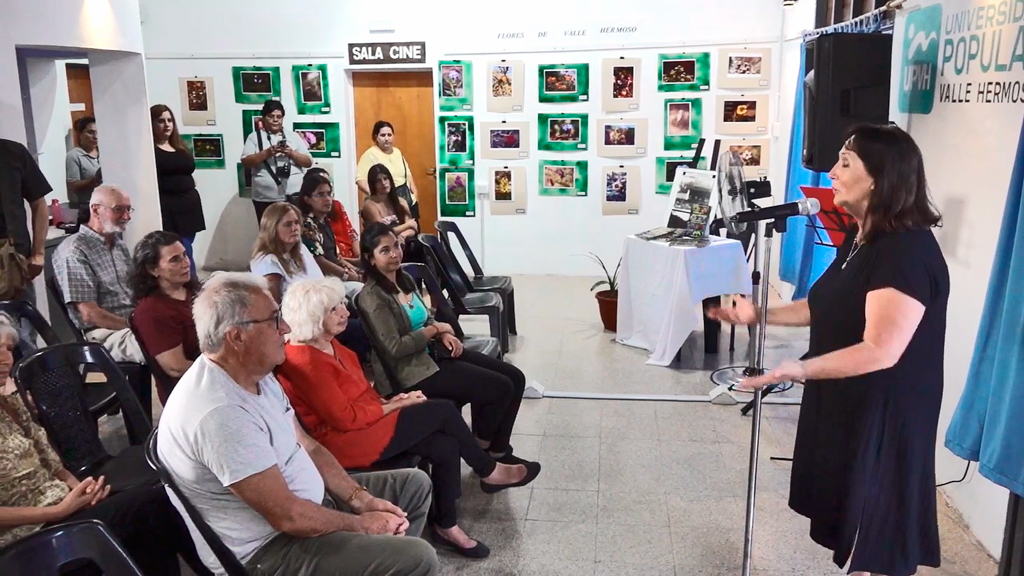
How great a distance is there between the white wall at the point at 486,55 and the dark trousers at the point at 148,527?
5.36m

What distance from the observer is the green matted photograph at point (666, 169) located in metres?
7.11

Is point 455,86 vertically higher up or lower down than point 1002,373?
higher up

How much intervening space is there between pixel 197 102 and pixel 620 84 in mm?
3954

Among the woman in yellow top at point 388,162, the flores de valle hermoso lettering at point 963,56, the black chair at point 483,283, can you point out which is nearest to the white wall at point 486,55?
the woman in yellow top at point 388,162

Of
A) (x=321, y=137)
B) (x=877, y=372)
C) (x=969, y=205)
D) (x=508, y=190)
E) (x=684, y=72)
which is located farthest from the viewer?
(x=321, y=137)

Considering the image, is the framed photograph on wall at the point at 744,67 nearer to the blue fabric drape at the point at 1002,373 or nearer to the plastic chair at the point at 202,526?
the blue fabric drape at the point at 1002,373

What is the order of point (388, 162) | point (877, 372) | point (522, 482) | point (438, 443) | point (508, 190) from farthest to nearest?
point (508, 190), point (388, 162), point (522, 482), point (438, 443), point (877, 372)

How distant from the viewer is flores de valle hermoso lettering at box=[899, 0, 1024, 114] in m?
2.69

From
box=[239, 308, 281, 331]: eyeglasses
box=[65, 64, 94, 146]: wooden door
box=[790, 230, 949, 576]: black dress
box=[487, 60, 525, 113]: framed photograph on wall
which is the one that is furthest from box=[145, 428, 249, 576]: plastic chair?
box=[65, 64, 94, 146]: wooden door

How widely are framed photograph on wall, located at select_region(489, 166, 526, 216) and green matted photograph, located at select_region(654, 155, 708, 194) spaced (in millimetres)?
1202

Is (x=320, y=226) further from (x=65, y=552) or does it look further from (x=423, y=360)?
(x=65, y=552)

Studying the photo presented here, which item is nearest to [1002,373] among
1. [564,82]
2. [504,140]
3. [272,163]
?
[564,82]

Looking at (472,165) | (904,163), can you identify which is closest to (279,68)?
(472,165)

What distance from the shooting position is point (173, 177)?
5629mm
